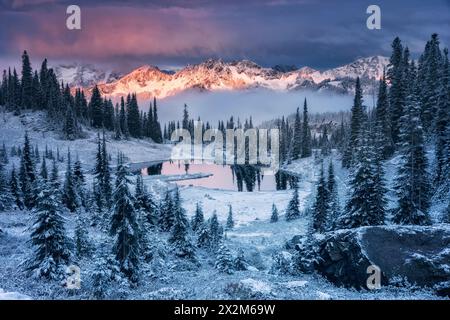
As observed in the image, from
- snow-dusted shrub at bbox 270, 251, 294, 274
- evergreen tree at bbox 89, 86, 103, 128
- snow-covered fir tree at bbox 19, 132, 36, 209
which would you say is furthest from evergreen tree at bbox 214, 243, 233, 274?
evergreen tree at bbox 89, 86, 103, 128

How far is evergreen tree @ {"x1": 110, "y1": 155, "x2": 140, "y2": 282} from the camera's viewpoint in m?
21.3

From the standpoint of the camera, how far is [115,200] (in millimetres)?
21469

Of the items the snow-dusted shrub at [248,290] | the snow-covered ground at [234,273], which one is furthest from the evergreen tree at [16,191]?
the snow-dusted shrub at [248,290]

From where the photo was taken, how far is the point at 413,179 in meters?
31.0

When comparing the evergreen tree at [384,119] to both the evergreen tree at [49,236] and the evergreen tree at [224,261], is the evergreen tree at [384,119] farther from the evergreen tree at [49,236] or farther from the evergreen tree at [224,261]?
the evergreen tree at [49,236]

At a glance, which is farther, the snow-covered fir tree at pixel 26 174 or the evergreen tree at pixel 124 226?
the snow-covered fir tree at pixel 26 174

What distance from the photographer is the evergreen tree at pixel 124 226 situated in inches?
840

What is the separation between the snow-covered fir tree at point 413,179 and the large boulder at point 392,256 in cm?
1054

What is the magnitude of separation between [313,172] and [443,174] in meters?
53.6

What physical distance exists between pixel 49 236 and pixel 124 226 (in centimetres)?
407

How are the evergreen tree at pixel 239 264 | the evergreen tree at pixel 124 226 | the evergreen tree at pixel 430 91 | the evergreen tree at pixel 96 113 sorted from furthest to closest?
A: the evergreen tree at pixel 96 113
the evergreen tree at pixel 430 91
the evergreen tree at pixel 239 264
the evergreen tree at pixel 124 226

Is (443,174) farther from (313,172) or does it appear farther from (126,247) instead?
(313,172)

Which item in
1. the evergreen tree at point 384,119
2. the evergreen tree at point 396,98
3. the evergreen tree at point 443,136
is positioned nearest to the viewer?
the evergreen tree at point 443,136
